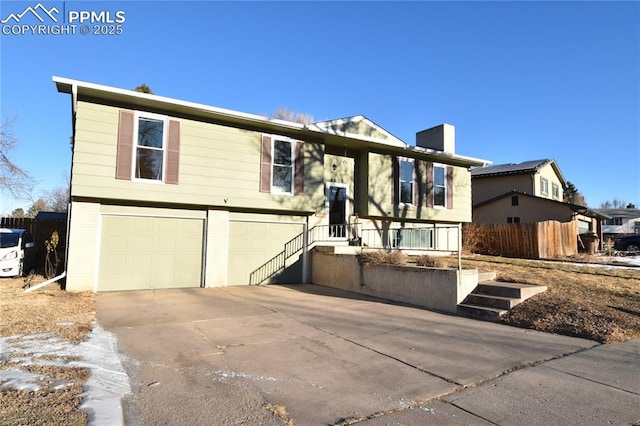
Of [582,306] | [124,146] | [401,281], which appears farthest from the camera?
[124,146]

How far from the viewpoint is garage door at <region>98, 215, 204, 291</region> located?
10.3m

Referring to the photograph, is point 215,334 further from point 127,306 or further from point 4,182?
point 4,182

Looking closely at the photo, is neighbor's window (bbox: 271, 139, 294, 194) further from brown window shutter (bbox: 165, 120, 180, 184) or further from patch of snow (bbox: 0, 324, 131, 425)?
patch of snow (bbox: 0, 324, 131, 425)

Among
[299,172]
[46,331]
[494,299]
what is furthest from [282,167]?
[46,331]

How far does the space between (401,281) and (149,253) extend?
278 inches

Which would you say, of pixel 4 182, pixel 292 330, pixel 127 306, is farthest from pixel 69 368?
pixel 4 182

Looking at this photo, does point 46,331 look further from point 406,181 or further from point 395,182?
point 406,181

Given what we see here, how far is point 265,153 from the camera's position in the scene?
39.8 feet

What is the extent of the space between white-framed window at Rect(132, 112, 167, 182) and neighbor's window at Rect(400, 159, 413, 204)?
8.77m

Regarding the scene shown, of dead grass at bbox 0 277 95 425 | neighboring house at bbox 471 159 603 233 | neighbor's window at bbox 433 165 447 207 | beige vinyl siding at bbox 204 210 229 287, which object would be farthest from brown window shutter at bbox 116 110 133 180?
neighboring house at bbox 471 159 603 233

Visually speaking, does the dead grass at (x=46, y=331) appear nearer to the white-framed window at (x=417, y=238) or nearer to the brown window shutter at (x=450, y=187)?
the white-framed window at (x=417, y=238)

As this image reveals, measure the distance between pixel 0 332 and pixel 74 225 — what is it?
4.92 metres

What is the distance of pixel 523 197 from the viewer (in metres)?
24.0

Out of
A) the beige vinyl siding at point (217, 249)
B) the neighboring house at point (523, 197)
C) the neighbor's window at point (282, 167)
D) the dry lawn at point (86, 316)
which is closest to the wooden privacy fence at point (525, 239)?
the neighboring house at point (523, 197)
